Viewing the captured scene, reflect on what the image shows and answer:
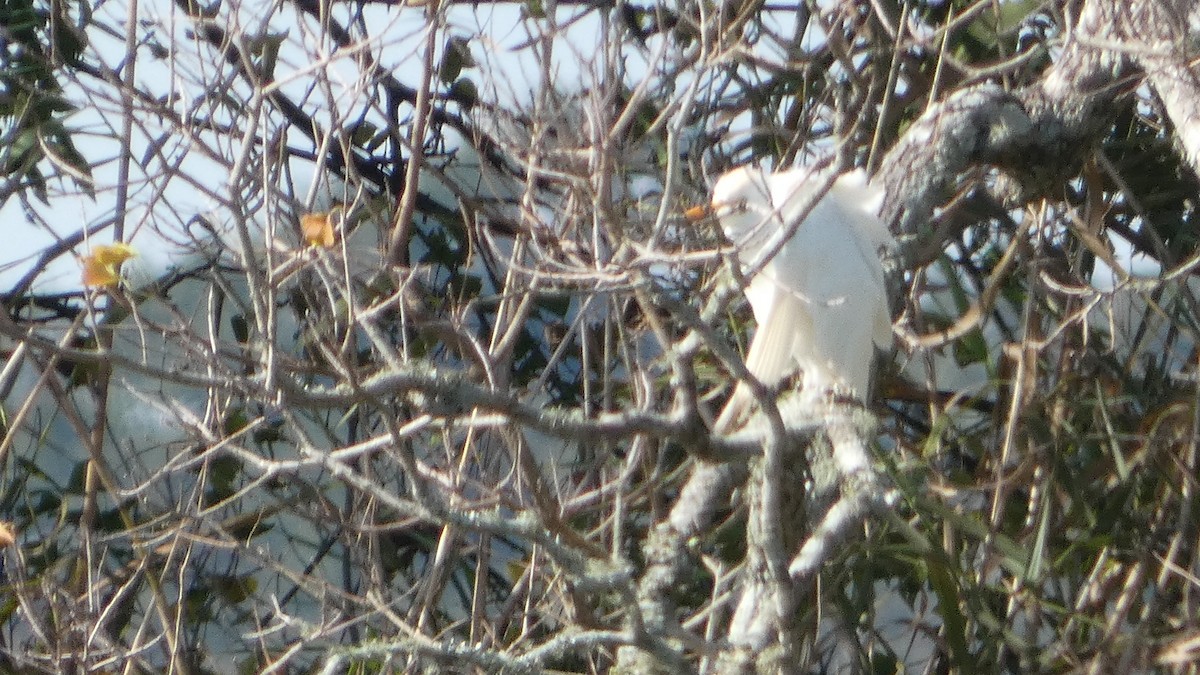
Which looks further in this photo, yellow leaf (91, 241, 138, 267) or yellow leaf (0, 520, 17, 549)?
yellow leaf (0, 520, 17, 549)

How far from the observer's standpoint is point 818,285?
156 cm

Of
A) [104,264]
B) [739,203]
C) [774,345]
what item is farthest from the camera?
[774,345]

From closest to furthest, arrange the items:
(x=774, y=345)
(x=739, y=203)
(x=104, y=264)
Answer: (x=104, y=264)
(x=739, y=203)
(x=774, y=345)

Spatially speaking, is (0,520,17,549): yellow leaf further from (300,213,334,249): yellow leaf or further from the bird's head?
the bird's head

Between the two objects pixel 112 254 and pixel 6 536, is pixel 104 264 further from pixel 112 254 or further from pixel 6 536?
pixel 6 536

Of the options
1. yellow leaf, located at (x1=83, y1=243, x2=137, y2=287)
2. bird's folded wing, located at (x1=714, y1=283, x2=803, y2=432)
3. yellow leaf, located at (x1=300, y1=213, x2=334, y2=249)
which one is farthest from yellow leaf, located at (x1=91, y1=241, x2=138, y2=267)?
bird's folded wing, located at (x1=714, y1=283, x2=803, y2=432)

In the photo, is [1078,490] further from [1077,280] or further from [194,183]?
[194,183]

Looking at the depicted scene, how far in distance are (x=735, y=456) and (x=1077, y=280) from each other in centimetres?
90

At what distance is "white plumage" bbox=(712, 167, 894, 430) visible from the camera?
1512mm

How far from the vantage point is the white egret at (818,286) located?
1511 millimetres

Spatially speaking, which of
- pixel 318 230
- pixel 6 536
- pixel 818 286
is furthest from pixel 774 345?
pixel 6 536

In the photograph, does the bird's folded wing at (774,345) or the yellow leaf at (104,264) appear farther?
the bird's folded wing at (774,345)

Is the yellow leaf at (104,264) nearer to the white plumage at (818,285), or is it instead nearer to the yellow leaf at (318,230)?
the yellow leaf at (318,230)

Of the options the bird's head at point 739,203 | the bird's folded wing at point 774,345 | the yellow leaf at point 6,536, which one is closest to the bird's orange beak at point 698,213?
the bird's head at point 739,203
